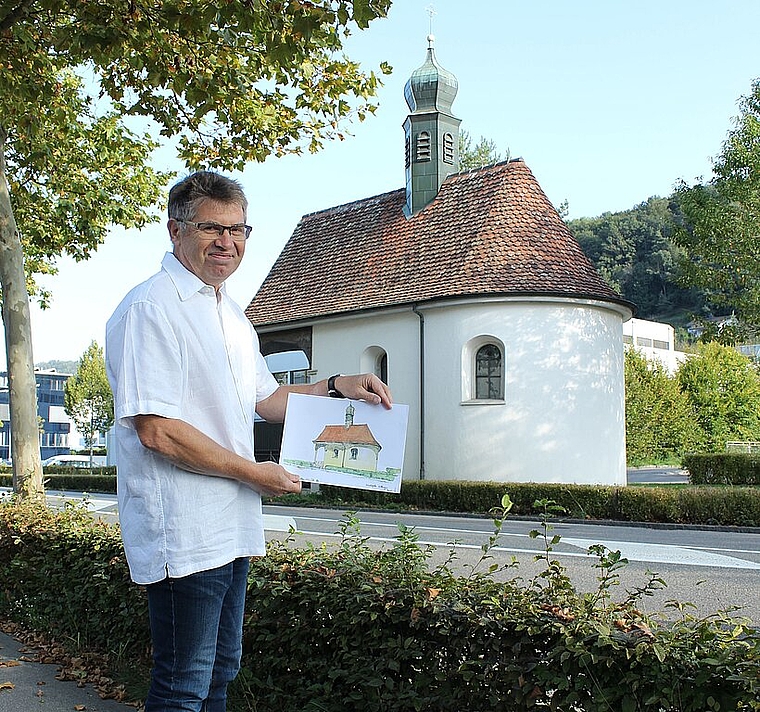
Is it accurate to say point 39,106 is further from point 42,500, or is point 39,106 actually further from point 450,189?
point 450,189

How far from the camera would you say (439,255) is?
26.3 meters

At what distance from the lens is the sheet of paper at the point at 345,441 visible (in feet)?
11.1

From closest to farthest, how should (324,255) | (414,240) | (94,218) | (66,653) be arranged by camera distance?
(66,653), (94,218), (414,240), (324,255)

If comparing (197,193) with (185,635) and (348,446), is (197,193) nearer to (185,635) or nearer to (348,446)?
(348,446)

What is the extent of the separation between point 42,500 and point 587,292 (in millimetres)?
18198

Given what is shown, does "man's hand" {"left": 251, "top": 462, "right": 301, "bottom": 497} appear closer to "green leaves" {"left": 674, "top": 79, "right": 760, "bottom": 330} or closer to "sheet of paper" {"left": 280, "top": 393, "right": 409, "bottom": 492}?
"sheet of paper" {"left": 280, "top": 393, "right": 409, "bottom": 492}

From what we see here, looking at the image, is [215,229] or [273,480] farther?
[215,229]

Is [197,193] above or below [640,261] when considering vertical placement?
below

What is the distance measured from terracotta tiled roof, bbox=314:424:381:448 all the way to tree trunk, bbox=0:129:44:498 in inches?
261

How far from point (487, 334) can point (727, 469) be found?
947 cm

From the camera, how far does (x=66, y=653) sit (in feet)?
20.4

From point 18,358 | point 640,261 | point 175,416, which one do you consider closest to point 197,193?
point 175,416

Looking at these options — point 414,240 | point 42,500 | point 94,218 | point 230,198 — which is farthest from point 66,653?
point 414,240

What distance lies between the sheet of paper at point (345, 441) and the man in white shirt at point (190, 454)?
10.4 inches
